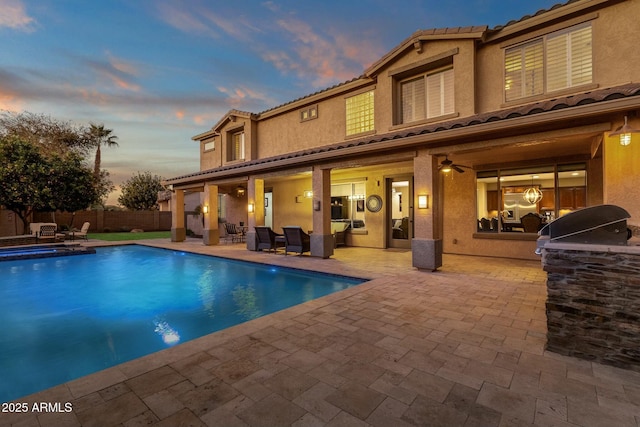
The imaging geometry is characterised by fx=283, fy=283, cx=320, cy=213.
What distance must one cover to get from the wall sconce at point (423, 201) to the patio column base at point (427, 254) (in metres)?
0.94

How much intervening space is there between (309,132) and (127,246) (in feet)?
39.9

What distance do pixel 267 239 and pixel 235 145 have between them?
25.0 feet

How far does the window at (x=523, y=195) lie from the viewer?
894 centimetres

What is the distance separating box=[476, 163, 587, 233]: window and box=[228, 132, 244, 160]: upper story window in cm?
1243

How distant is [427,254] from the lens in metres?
7.80

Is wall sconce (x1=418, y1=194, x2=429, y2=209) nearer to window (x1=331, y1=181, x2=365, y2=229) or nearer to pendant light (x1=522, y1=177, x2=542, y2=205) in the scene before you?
pendant light (x1=522, y1=177, x2=542, y2=205)

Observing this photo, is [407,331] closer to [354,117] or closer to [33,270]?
[354,117]

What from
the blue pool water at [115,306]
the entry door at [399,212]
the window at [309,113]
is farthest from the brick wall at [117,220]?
the entry door at [399,212]

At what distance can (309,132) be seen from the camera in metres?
13.4

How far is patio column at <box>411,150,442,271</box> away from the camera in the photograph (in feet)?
25.5

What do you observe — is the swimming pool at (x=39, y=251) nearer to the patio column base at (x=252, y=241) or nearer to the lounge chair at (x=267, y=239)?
the patio column base at (x=252, y=241)

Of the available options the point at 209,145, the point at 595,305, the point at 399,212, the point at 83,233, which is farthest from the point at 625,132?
the point at 83,233

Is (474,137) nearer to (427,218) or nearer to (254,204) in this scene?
(427,218)

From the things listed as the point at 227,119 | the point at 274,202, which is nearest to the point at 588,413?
the point at 274,202
